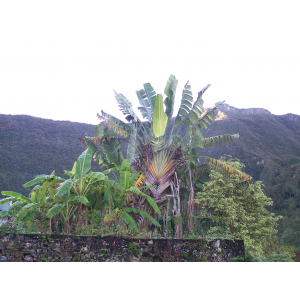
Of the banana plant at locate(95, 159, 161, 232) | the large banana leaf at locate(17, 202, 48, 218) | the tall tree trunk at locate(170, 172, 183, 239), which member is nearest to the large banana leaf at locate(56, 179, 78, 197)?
the large banana leaf at locate(17, 202, 48, 218)

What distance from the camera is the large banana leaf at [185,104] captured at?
9508 mm

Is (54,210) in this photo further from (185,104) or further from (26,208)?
(185,104)

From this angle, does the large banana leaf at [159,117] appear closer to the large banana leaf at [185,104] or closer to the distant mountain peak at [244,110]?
the large banana leaf at [185,104]

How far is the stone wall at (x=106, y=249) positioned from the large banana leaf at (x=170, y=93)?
490cm

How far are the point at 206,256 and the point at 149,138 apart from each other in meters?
4.64

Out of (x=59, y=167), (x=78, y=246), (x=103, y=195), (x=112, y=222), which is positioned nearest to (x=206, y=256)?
(x=112, y=222)

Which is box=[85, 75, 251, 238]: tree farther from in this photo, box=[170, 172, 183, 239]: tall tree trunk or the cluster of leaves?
the cluster of leaves

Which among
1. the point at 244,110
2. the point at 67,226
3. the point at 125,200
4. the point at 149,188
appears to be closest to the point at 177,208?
the point at 149,188

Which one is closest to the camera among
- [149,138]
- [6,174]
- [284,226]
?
[149,138]

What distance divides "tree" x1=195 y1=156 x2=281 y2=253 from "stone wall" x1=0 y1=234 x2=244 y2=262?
97.2 inches

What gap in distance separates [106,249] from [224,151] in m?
16.4

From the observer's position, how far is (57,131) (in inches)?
902

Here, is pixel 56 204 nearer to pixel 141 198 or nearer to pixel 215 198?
pixel 141 198

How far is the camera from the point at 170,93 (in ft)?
31.0
